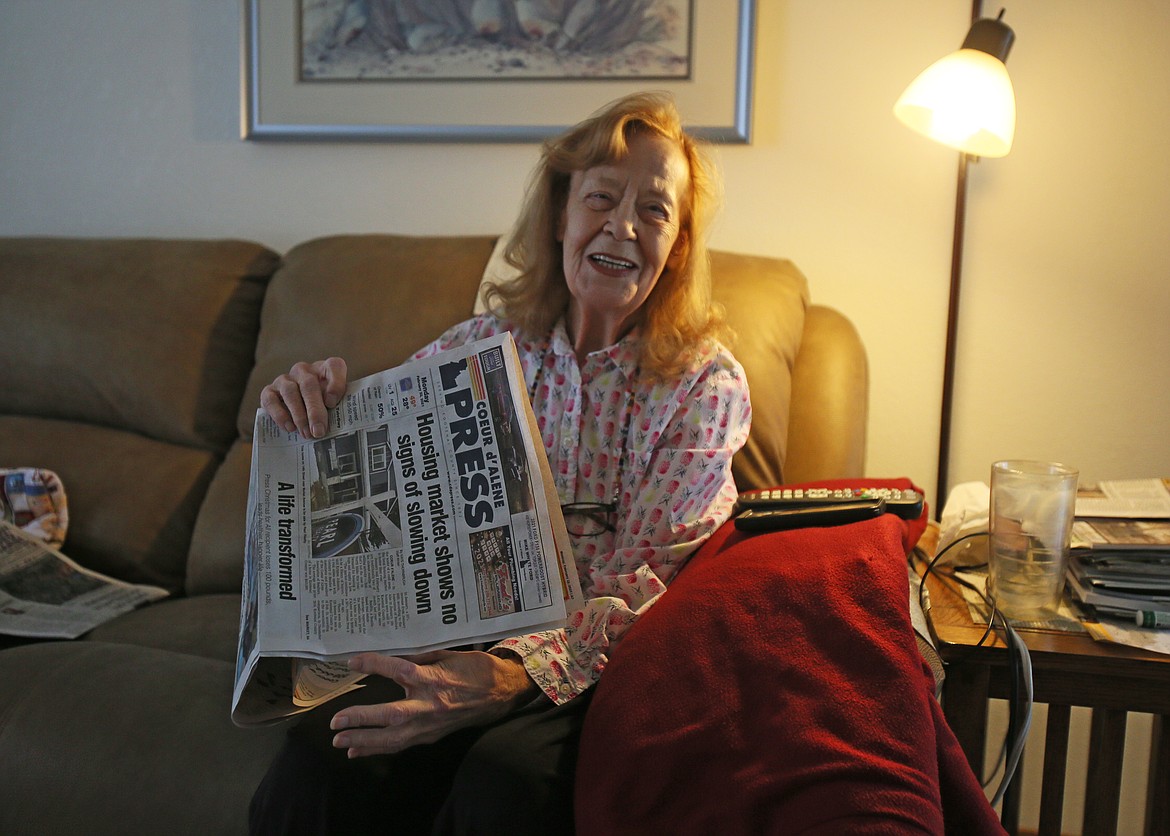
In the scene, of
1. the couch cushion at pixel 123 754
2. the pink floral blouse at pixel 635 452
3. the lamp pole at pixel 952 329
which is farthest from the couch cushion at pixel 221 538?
the lamp pole at pixel 952 329

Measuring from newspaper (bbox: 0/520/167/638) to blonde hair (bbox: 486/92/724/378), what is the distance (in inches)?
30.7

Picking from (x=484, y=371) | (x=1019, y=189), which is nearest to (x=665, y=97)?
(x=484, y=371)

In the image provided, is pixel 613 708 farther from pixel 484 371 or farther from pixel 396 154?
pixel 396 154

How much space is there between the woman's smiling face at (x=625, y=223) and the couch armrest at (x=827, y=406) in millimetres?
414

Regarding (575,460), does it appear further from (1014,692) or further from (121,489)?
(121,489)

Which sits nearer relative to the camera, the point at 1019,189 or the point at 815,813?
the point at 815,813

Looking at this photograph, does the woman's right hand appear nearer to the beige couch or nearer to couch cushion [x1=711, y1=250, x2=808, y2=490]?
the beige couch

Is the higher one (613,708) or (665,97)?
(665,97)

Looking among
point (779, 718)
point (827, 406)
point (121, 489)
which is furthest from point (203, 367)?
point (779, 718)

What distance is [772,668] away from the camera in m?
0.89

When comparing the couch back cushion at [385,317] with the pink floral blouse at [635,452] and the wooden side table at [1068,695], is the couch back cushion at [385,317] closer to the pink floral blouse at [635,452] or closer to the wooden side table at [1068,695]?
the pink floral blouse at [635,452]

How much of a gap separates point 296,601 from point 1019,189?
1418 millimetres

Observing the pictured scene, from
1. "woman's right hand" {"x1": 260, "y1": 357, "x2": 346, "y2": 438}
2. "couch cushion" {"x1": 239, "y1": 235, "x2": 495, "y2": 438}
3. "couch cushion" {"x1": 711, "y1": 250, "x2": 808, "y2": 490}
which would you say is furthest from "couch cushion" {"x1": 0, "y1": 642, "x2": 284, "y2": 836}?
"couch cushion" {"x1": 711, "y1": 250, "x2": 808, "y2": 490}

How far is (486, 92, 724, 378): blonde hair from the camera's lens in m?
1.23
